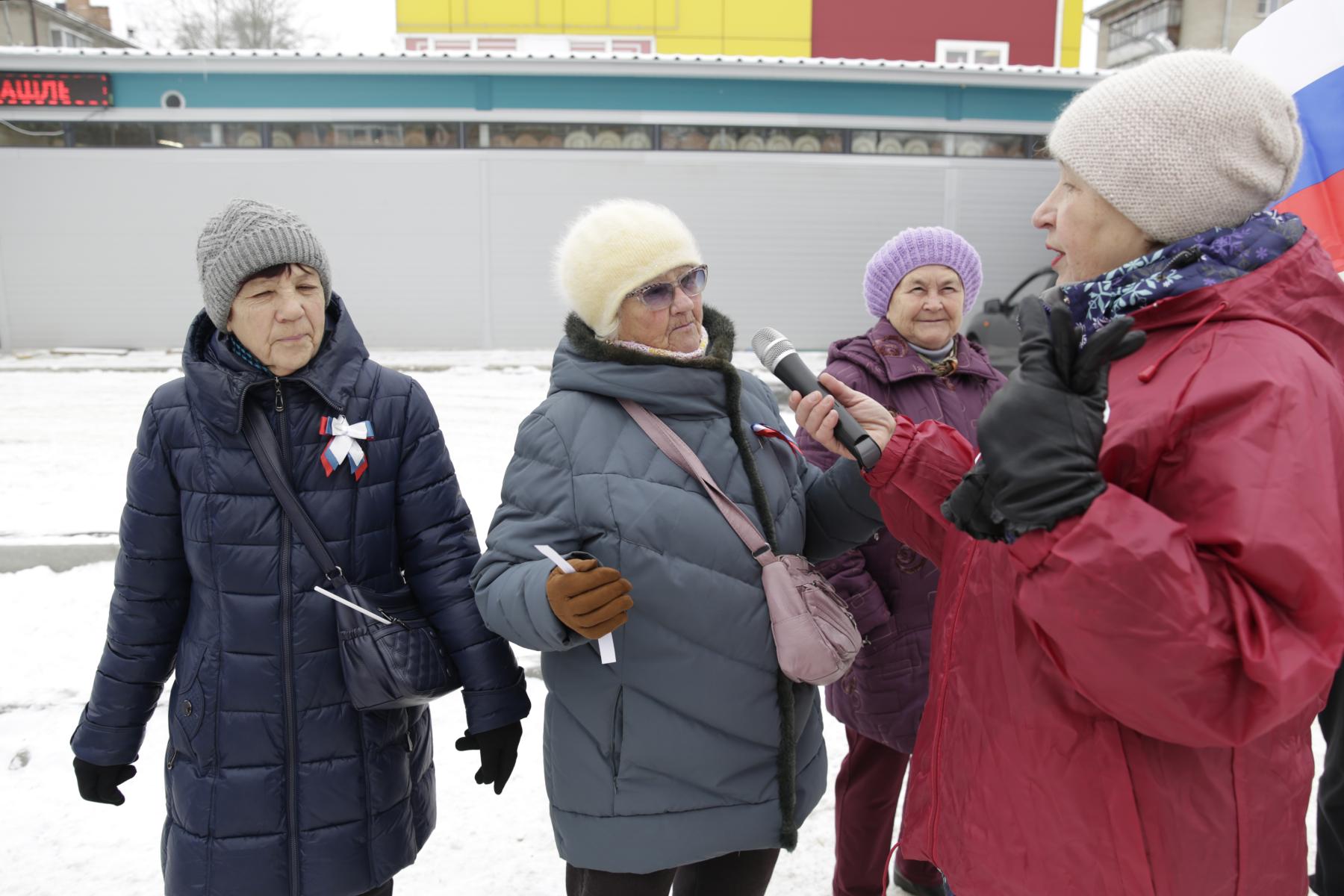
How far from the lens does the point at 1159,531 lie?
1106mm

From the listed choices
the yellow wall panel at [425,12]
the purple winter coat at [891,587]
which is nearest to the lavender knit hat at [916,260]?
the purple winter coat at [891,587]

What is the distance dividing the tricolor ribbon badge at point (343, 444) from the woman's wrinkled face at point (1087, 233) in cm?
149

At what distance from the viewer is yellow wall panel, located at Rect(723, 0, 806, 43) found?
58.5 ft

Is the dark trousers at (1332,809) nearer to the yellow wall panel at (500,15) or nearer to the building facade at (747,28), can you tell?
the building facade at (747,28)

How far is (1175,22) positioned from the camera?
3406cm

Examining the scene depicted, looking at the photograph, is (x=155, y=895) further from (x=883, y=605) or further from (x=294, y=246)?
(x=883, y=605)

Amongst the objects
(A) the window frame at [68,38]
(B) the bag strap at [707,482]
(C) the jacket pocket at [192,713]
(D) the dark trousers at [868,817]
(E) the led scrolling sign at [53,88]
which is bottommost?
(D) the dark trousers at [868,817]

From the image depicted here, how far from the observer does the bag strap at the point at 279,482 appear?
2.05 meters

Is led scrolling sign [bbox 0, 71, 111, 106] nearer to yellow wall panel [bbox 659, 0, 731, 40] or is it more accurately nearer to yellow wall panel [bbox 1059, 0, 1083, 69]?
yellow wall panel [bbox 659, 0, 731, 40]

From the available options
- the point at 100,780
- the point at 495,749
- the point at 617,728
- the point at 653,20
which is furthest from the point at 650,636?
the point at 653,20

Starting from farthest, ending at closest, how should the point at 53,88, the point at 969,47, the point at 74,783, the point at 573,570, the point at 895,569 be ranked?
1. the point at 969,47
2. the point at 53,88
3. the point at 74,783
4. the point at 895,569
5. the point at 573,570

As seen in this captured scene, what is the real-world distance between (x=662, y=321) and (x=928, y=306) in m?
1.08

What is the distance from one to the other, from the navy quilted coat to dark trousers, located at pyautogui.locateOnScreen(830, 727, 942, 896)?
4.00ft

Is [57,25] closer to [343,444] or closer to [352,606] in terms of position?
[343,444]
